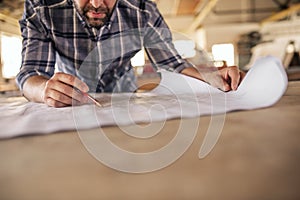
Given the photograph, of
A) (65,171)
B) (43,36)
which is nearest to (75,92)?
(65,171)

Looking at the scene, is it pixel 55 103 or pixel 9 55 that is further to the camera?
pixel 9 55

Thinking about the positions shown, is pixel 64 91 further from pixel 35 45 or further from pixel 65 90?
pixel 35 45

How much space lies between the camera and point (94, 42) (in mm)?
1068

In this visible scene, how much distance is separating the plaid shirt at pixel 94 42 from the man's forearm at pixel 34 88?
8 cm

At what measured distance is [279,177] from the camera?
0.18m

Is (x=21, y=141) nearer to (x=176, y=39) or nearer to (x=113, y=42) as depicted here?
(x=113, y=42)

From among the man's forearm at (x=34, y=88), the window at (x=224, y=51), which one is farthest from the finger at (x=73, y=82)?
the window at (x=224, y=51)

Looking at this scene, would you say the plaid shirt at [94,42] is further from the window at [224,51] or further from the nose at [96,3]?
the window at [224,51]

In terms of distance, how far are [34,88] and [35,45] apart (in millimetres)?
268

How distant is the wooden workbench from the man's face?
71cm

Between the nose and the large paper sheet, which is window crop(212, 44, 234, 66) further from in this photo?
the large paper sheet

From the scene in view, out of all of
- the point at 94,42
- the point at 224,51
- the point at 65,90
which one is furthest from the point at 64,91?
the point at 224,51

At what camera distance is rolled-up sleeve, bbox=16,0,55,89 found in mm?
907

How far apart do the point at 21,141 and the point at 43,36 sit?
2.44 ft
